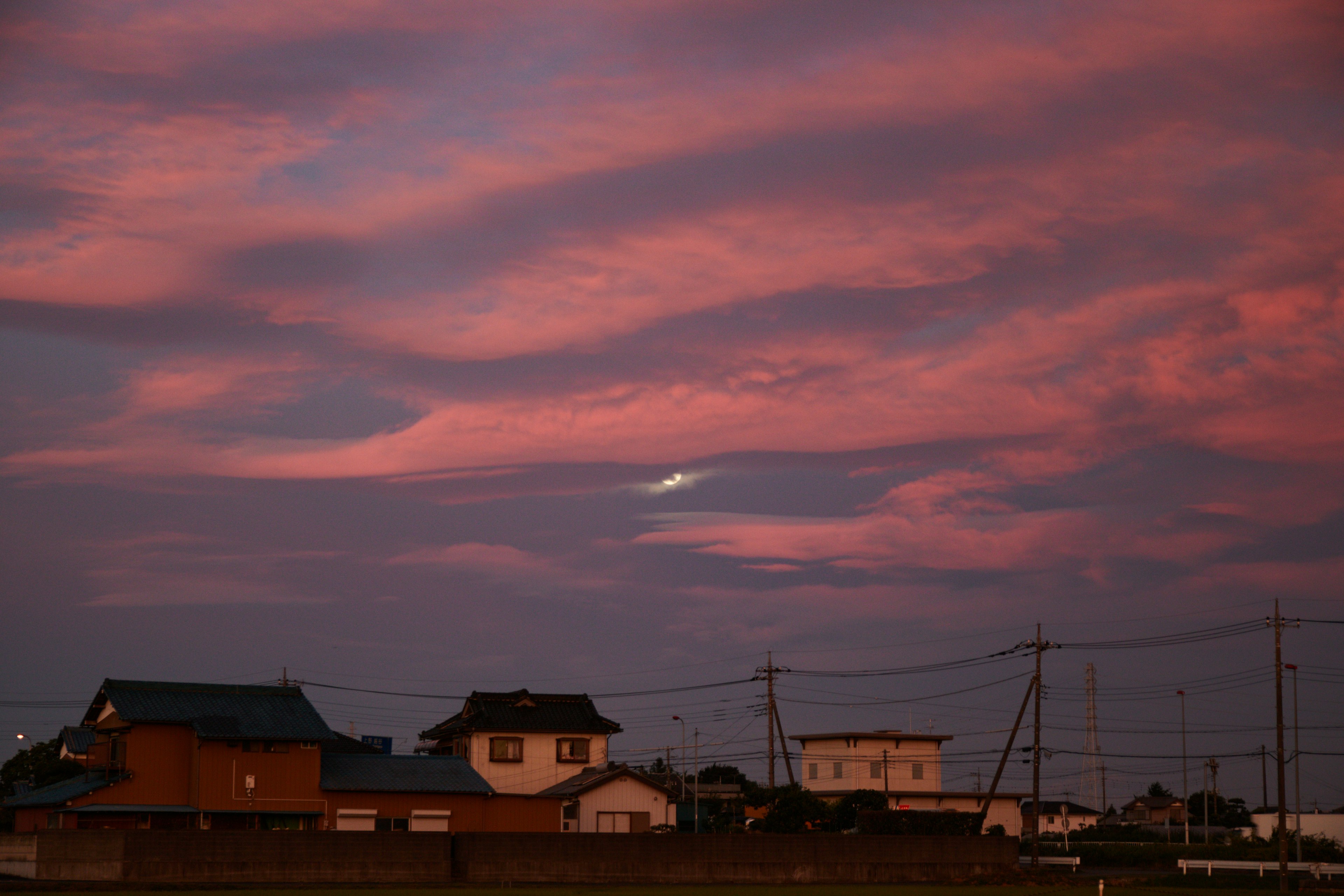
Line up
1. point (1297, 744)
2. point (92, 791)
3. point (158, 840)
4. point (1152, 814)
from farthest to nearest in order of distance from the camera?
1. point (1152, 814)
2. point (1297, 744)
3. point (92, 791)
4. point (158, 840)

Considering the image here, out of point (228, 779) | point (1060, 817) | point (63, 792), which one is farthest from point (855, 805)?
point (1060, 817)

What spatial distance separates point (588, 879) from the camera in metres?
41.3

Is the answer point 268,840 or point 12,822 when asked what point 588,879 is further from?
point 12,822

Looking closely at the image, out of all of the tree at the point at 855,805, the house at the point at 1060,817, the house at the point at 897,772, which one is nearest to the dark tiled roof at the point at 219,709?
the tree at the point at 855,805

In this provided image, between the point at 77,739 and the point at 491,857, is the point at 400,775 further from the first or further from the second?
the point at 77,739

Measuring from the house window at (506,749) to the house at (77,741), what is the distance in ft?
63.2

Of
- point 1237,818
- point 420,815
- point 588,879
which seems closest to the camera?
point 588,879

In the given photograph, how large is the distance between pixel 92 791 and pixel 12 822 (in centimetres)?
1280

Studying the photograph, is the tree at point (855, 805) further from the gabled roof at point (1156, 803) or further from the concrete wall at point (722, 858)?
the gabled roof at point (1156, 803)

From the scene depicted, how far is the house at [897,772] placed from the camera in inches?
3324

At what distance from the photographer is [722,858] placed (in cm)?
4300

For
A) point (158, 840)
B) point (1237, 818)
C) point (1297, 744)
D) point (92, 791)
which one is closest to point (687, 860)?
point (158, 840)

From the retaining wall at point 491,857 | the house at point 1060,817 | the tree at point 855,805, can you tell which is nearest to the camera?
the retaining wall at point 491,857

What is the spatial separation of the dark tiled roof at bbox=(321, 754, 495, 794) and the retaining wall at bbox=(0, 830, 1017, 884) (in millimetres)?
9496
